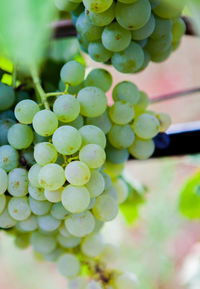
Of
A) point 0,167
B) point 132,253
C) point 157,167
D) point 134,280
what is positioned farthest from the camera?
point 157,167

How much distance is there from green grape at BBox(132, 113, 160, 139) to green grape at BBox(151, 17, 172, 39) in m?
0.09

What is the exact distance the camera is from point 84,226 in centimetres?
38

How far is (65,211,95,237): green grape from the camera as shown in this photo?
14.8 inches

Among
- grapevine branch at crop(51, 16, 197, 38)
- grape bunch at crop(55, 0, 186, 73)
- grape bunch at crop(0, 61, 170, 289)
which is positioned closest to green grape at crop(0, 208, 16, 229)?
grape bunch at crop(0, 61, 170, 289)

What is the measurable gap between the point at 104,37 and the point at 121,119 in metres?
0.09

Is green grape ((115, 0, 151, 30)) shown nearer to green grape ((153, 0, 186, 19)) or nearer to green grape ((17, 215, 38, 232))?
green grape ((153, 0, 186, 19))

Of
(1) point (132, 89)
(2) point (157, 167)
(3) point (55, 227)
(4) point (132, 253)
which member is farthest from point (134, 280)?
(2) point (157, 167)

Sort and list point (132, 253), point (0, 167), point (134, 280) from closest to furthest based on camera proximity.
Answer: point (0, 167) → point (134, 280) → point (132, 253)

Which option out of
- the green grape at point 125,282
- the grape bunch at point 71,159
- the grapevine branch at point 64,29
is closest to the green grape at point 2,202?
the grape bunch at point 71,159

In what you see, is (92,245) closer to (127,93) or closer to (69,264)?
(69,264)

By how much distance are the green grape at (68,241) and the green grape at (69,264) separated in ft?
0.08

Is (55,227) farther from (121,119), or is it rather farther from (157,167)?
(157,167)

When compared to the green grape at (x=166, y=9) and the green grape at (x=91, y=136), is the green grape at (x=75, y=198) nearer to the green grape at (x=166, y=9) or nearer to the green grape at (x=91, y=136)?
the green grape at (x=91, y=136)

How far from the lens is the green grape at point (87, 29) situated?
39cm
